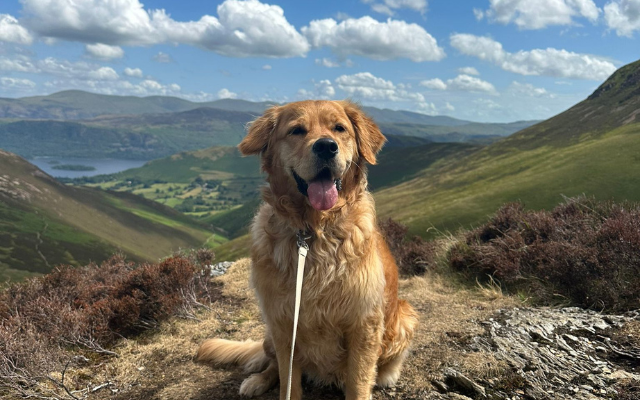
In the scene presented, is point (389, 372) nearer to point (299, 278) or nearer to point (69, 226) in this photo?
point (299, 278)

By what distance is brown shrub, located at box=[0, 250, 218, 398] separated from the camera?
509 centimetres

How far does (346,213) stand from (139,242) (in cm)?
13296

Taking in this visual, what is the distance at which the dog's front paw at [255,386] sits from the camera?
4.36 m

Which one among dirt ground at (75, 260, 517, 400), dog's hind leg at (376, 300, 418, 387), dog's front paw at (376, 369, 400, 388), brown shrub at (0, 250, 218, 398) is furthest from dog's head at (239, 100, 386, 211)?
brown shrub at (0, 250, 218, 398)

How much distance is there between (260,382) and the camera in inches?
174

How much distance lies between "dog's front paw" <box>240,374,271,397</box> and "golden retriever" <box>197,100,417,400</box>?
0.04 meters

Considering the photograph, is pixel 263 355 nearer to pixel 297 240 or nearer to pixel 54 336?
pixel 297 240

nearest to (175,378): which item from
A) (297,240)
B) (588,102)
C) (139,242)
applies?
(297,240)

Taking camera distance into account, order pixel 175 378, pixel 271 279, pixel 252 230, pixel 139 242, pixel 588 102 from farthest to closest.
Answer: pixel 139 242
pixel 588 102
pixel 175 378
pixel 252 230
pixel 271 279

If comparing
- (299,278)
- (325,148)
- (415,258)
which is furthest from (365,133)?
(415,258)

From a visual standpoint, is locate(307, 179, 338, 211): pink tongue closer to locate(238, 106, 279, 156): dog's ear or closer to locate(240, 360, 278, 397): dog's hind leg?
locate(238, 106, 279, 156): dog's ear

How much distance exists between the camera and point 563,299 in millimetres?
6250

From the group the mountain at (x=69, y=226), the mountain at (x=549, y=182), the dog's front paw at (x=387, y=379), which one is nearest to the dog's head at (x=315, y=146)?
the dog's front paw at (x=387, y=379)

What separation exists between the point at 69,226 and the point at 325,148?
12718 cm
